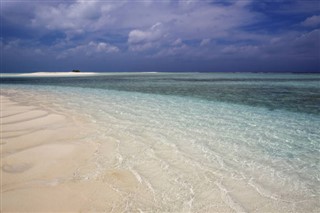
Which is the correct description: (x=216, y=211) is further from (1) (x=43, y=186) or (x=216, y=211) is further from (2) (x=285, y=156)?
(2) (x=285, y=156)

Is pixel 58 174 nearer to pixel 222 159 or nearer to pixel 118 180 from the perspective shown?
pixel 118 180

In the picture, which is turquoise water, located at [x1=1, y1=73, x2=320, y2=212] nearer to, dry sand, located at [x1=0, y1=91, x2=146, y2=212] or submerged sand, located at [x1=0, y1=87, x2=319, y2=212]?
submerged sand, located at [x1=0, y1=87, x2=319, y2=212]

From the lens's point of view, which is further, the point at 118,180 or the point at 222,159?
the point at 222,159

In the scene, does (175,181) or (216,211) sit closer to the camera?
(216,211)

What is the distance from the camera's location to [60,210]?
2451 mm

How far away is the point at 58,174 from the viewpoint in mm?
3252

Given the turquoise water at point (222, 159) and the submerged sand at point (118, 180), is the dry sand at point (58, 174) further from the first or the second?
the turquoise water at point (222, 159)

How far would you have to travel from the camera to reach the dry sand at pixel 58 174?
2570 mm

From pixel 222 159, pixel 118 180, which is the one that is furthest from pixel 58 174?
pixel 222 159

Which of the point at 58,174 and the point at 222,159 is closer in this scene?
the point at 58,174

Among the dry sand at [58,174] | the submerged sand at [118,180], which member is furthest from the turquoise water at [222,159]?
the dry sand at [58,174]

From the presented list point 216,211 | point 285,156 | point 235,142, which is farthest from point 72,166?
point 285,156

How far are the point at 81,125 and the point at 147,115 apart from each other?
7.73 ft

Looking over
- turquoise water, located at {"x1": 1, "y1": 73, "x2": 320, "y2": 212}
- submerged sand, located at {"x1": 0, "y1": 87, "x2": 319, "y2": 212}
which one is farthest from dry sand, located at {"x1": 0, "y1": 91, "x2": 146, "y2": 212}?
turquoise water, located at {"x1": 1, "y1": 73, "x2": 320, "y2": 212}
